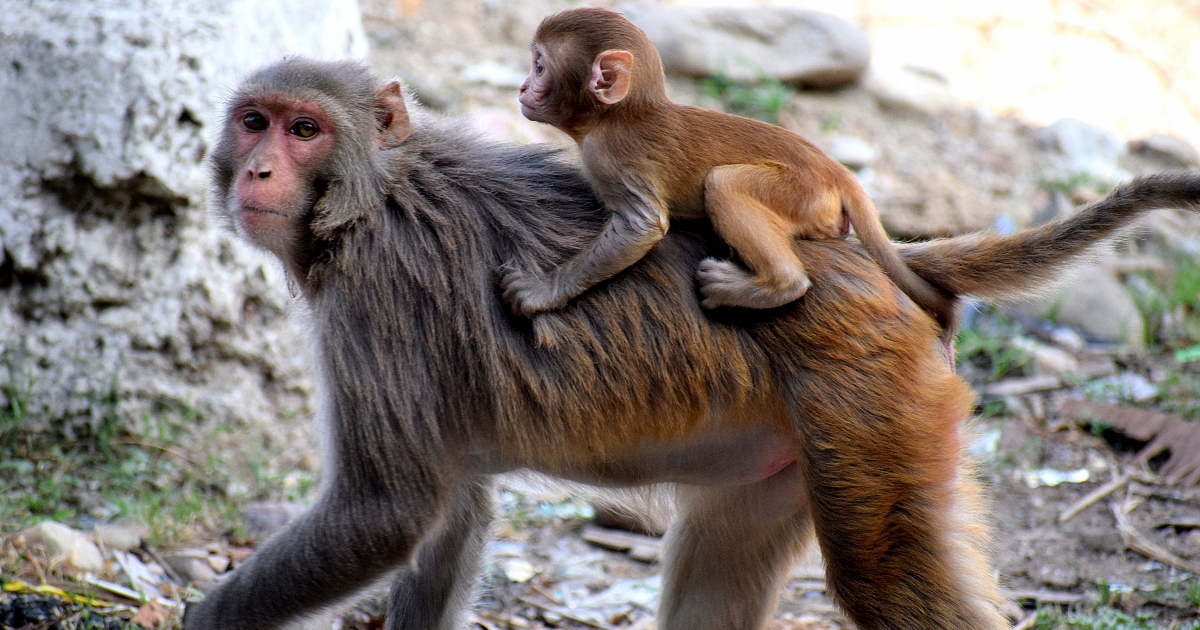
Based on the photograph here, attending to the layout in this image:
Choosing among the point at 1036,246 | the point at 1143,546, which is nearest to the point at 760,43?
the point at 1143,546

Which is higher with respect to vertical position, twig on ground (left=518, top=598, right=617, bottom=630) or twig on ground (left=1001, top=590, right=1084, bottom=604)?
twig on ground (left=518, top=598, right=617, bottom=630)

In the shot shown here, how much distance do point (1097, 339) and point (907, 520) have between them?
16.3 ft

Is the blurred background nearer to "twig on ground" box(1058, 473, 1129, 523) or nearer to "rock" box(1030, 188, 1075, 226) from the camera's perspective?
"twig on ground" box(1058, 473, 1129, 523)

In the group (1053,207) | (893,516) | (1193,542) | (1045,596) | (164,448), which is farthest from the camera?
(1053,207)

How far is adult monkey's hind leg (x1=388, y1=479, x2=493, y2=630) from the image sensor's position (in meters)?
3.98

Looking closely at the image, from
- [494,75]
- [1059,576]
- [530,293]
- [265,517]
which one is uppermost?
[494,75]

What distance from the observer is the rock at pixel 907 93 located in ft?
31.3

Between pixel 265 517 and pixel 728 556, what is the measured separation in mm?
2191

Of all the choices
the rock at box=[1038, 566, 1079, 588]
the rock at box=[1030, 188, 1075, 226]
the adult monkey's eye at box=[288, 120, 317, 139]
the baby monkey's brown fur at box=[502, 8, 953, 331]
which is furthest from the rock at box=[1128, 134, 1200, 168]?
the adult monkey's eye at box=[288, 120, 317, 139]

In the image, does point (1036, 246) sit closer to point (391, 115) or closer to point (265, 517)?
point (391, 115)

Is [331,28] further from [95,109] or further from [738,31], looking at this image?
[738,31]

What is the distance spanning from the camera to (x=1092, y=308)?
7.55 m

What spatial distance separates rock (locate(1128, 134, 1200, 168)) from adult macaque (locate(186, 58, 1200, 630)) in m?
7.33

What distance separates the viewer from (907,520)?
3.15 m
